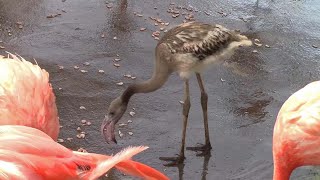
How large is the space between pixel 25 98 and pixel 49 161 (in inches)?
49.7

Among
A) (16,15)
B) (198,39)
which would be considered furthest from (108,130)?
(16,15)

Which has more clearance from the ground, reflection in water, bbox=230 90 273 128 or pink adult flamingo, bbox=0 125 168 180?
pink adult flamingo, bbox=0 125 168 180

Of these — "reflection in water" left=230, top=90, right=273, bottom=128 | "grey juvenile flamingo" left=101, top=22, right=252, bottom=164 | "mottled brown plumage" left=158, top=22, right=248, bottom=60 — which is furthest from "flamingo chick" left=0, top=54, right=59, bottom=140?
"reflection in water" left=230, top=90, right=273, bottom=128

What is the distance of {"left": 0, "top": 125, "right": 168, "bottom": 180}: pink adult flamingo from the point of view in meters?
2.70

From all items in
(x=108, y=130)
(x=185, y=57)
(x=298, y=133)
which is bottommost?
(x=108, y=130)

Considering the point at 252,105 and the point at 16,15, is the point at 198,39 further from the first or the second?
the point at 16,15

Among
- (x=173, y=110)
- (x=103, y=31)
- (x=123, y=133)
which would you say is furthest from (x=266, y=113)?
(x=103, y=31)

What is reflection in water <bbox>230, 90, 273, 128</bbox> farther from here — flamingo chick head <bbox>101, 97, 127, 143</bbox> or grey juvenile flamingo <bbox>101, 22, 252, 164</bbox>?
flamingo chick head <bbox>101, 97, 127, 143</bbox>

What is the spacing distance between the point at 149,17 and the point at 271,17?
1809mm

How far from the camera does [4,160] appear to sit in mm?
2711

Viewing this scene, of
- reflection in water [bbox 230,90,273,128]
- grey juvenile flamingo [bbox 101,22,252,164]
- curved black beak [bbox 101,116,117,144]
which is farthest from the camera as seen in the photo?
reflection in water [bbox 230,90,273,128]

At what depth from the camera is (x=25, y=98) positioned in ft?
13.0

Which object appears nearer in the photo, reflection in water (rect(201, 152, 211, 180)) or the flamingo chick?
the flamingo chick

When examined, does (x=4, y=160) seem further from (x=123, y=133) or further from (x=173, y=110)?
(x=173, y=110)
